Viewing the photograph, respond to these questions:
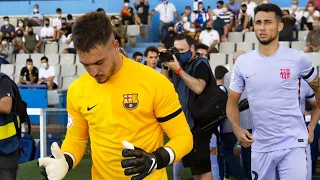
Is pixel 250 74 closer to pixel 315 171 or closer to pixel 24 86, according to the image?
pixel 315 171

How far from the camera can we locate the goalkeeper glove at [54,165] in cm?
341

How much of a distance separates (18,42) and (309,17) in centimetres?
953

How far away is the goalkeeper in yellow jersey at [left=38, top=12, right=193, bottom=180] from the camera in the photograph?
3336 millimetres

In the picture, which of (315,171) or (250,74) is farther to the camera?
(315,171)

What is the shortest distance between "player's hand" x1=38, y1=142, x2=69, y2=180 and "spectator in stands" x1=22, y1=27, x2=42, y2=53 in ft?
57.9

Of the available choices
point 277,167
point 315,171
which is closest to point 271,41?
point 277,167

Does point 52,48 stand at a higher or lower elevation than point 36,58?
higher

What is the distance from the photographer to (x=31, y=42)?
20656mm

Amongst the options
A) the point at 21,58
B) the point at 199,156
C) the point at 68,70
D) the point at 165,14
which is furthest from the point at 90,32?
the point at 165,14

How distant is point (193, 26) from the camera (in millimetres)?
18938

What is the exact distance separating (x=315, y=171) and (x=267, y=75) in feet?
Answer: 14.9

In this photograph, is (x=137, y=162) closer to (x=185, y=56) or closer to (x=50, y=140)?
(x=185, y=56)

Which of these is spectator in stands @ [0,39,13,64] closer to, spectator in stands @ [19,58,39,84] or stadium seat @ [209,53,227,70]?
spectator in stands @ [19,58,39,84]

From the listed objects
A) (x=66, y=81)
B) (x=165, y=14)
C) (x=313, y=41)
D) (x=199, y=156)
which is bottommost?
(x=66, y=81)
